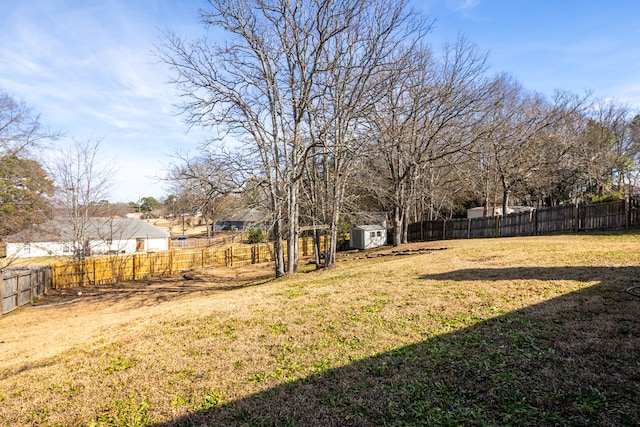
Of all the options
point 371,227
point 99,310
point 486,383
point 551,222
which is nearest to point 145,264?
point 99,310

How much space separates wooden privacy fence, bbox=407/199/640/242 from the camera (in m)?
14.9

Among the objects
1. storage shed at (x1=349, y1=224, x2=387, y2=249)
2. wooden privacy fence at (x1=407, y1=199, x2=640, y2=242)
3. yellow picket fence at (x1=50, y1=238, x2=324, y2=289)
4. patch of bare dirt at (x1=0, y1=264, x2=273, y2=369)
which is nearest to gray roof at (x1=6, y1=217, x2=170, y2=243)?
yellow picket fence at (x1=50, y1=238, x2=324, y2=289)

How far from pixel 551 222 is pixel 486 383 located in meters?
17.5

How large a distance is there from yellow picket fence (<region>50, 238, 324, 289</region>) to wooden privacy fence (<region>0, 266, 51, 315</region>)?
105 cm

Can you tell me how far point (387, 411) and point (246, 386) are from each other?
5.05ft

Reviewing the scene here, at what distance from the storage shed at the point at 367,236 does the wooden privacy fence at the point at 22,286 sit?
692 inches

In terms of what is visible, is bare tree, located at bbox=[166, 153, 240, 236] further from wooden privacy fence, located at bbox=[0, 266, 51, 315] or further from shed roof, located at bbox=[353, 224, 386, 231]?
shed roof, located at bbox=[353, 224, 386, 231]

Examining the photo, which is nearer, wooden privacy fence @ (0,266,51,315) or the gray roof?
wooden privacy fence @ (0,266,51,315)

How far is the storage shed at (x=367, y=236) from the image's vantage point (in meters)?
24.3

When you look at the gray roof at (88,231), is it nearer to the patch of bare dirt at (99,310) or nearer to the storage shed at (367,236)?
the patch of bare dirt at (99,310)

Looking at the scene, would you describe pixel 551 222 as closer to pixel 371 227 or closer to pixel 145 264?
pixel 371 227

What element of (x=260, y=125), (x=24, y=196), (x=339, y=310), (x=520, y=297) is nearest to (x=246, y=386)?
(x=339, y=310)

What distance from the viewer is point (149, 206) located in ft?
242

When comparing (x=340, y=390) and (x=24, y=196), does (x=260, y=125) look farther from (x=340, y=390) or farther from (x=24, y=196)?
(x=24, y=196)
